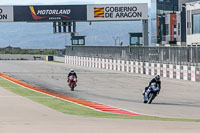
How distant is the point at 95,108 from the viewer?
59.4 feet

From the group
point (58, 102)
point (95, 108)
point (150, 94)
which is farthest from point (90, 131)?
point (150, 94)

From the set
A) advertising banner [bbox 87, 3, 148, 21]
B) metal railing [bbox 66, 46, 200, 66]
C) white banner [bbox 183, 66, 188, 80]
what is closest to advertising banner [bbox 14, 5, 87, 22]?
advertising banner [bbox 87, 3, 148, 21]

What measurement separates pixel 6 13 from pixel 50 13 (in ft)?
16.6

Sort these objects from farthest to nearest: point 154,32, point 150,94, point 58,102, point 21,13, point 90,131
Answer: point 154,32 → point 21,13 → point 150,94 → point 58,102 → point 90,131

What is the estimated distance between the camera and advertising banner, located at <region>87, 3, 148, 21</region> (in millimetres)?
63375

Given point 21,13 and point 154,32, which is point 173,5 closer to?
point 154,32

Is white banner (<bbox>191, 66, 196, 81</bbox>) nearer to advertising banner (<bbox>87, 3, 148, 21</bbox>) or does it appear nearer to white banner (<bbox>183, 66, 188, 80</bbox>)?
white banner (<bbox>183, 66, 188, 80</bbox>)

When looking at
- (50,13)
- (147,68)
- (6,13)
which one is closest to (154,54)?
(147,68)

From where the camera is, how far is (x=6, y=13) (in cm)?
6284

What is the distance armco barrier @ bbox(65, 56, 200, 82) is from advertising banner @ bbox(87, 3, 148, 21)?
5.31 meters

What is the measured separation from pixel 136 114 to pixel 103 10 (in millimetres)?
47462

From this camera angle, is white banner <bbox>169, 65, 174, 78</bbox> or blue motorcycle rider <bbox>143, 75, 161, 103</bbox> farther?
white banner <bbox>169, 65, 174, 78</bbox>

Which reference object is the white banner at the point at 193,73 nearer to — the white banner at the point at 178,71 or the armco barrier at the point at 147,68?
the armco barrier at the point at 147,68

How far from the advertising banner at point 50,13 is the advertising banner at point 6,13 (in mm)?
571
